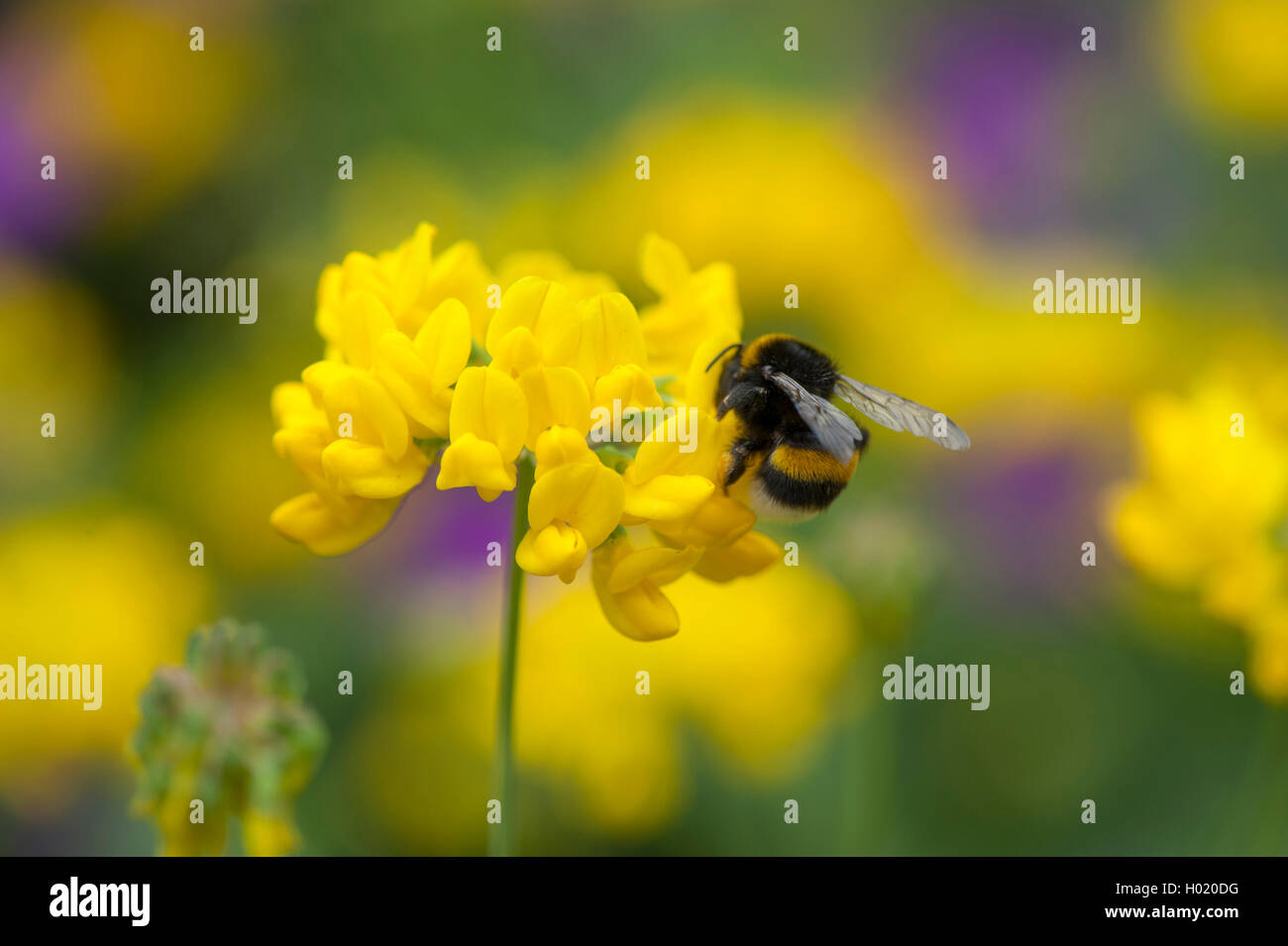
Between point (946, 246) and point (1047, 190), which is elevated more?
point (1047, 190)

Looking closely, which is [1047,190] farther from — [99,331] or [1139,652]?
[99,331]

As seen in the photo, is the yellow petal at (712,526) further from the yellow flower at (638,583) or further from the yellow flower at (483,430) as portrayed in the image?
the yellow flower at (483,430)

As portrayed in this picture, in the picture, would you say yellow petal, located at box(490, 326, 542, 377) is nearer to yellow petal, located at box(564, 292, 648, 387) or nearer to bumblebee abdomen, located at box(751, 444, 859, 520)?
yellow petal, located at box(564, 292, 648, 387)

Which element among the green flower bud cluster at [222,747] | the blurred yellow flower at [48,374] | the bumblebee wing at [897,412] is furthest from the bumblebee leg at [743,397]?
the blurred yellow flower at [48,374]

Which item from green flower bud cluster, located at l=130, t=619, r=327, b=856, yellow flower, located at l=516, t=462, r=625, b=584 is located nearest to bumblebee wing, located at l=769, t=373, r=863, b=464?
yellow flower, located at l=516, t=462, r=625, b=584

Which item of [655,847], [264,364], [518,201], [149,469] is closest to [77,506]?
[149,469]
